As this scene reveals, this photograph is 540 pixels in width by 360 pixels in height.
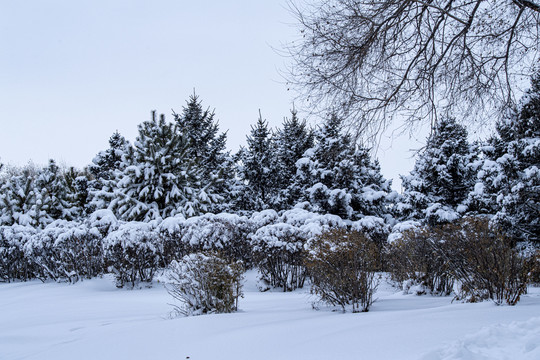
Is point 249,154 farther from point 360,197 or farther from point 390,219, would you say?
point 390,219

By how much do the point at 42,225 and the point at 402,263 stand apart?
2013cm

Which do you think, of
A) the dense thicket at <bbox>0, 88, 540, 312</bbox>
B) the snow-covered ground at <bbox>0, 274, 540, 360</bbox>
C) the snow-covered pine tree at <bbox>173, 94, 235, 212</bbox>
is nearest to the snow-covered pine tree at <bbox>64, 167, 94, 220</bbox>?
the dense thicket at <bbox>0, 88, 540, 312</bbox>

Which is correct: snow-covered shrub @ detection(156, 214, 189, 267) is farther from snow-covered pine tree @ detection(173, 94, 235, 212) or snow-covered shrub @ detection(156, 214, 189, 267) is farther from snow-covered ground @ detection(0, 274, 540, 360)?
snow-covered pine tree @ detection(173, 94, 235, 212)

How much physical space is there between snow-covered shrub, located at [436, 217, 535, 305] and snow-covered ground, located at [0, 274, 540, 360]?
0.24 m

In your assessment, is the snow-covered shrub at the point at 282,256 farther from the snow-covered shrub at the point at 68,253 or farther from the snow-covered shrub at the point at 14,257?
the snow-covered shrub at the point at 14,257

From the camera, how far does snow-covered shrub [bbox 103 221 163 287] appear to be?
8.57 meters

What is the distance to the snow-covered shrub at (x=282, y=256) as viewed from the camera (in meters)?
8.04

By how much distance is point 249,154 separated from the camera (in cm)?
2453

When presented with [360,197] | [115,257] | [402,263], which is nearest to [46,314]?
[115,257]

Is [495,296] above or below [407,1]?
below

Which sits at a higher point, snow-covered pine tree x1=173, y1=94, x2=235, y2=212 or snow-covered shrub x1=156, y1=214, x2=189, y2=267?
snow-covered pine tree x1=173, y1=94, x2=235, y2=212

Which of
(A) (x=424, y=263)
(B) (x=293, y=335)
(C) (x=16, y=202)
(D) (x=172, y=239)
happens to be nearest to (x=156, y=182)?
(D) (x=172, y=239)

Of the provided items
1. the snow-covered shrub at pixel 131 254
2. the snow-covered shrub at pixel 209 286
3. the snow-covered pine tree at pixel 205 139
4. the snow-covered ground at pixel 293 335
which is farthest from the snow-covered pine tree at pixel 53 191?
the snow-covered shrub at pixel 209 286

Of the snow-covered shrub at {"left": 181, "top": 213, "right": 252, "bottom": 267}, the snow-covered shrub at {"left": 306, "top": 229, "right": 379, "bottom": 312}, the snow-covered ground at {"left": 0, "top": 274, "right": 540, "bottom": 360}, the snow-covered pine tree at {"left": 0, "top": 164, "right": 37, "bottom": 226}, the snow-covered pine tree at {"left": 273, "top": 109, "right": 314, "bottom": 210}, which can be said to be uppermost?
the snow-covered pine tree at {"left": 273, "top": 109, "right": 314, "bottom": 210}
